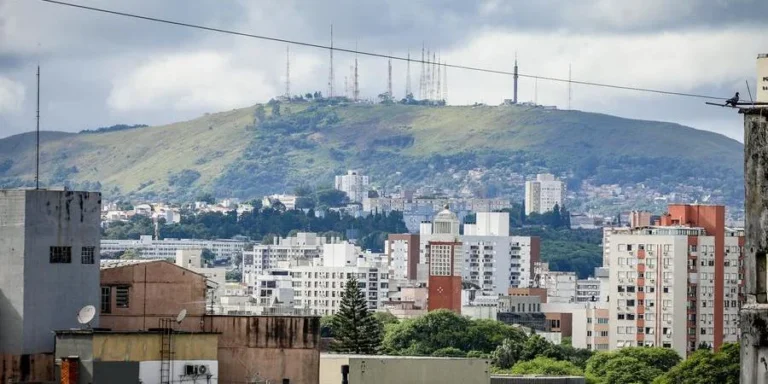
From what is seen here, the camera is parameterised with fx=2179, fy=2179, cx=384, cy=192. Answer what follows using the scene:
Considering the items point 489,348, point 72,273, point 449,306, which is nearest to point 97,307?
point 72,273

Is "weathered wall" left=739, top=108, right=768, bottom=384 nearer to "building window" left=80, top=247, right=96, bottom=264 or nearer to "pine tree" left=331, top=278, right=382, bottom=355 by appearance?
"building window" left=80, top=247, right=96, bottom=264

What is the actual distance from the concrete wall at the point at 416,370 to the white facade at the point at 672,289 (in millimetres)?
121082

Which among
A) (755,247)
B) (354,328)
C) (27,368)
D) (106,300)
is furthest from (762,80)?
(354,328)

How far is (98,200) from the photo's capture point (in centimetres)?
3541

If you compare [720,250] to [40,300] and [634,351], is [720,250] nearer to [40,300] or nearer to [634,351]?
[634,351]

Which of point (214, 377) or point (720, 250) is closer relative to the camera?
point (214, 377)

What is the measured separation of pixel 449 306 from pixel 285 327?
16057 cm

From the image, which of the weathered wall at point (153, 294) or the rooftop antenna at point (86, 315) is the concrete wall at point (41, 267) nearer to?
the rooftop antenna at point (86, 315)

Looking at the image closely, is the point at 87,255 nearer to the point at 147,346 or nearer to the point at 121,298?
the point at 121,298

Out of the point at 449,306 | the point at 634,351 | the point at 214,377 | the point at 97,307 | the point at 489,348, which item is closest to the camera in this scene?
the point at 214,377

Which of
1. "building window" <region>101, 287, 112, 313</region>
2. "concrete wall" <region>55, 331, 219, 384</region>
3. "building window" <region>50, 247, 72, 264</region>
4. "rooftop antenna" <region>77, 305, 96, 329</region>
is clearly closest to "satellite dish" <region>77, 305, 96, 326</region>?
"rooftop antenna" <region>77, 305, 96, 329</region>

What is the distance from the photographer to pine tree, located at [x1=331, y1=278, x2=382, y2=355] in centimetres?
9106

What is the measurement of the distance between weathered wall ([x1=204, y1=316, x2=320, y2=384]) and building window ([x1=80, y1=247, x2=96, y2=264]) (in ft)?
8.07

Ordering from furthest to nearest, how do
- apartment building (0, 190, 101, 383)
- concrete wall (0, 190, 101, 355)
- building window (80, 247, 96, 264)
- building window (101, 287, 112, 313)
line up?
building window (101, 287, 112, 313)
building window (80, 247, 96, 264)
concrete wall (0, 190, 101, 355)
apartment building (0, 190, 101, 383)
